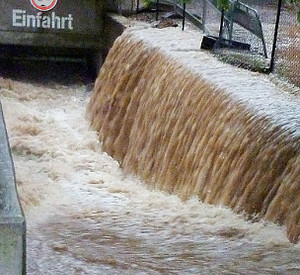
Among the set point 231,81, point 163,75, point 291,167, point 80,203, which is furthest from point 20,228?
point 163,75

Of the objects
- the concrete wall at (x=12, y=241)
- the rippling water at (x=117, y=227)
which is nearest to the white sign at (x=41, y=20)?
the rippling water at (x=117, y=227)

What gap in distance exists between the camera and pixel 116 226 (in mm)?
5652

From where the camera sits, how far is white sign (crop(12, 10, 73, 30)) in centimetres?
1294

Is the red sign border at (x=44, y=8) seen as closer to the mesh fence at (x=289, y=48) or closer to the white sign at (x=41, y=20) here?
the white sign at (x=41, y=20)

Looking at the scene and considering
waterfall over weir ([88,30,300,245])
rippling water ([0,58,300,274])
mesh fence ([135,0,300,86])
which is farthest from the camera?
mesh fence ([135,0,300,86])

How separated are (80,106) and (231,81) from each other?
5251 millimetres

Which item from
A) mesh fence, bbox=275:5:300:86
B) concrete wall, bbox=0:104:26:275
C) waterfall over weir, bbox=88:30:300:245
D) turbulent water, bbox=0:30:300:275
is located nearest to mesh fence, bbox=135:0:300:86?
mesh fence, bbox=275:5:300:86

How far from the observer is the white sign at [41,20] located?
1294 cm

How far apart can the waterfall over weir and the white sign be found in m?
3.33

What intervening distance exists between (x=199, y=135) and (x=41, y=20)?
7.08 meters

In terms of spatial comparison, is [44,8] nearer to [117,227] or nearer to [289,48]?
[289,48]

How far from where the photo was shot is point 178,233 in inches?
209

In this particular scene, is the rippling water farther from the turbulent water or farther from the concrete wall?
the concrete wall

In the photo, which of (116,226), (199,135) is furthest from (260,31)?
(116,226)
